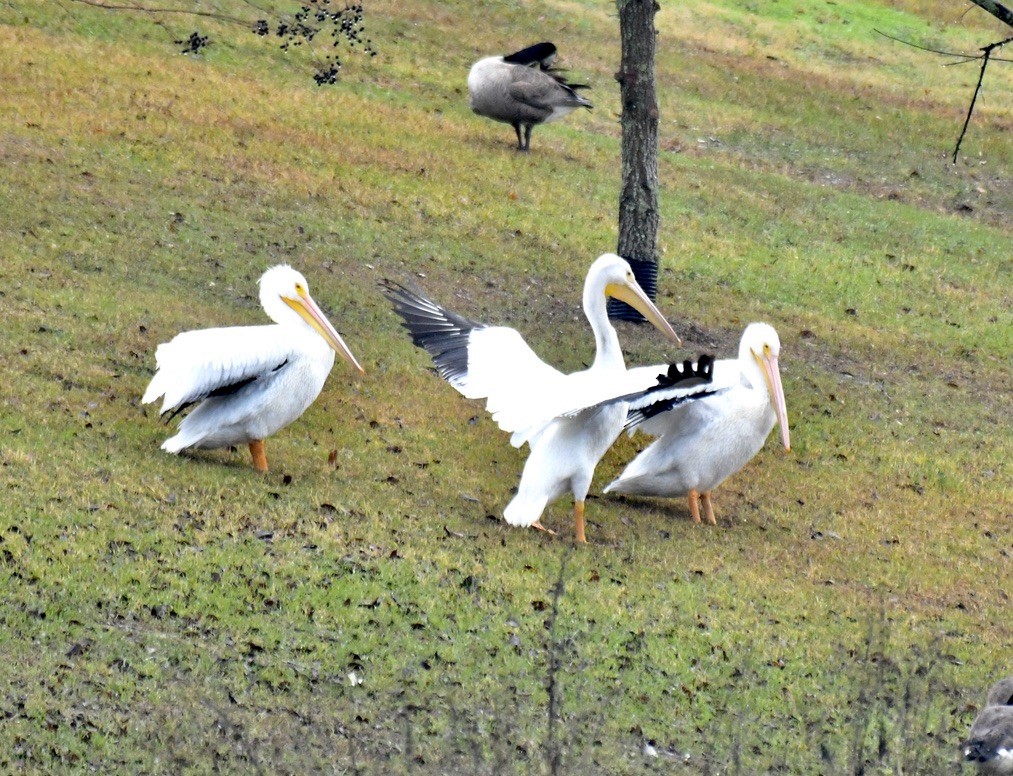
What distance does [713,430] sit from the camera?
973 centimetres

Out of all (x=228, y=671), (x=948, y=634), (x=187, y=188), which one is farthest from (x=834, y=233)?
(x=228, y=671)

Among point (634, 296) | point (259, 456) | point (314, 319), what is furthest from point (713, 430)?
point (259, 456)

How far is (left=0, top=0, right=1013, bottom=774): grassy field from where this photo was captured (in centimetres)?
657

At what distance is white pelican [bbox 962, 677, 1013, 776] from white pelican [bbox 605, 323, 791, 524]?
333 cm

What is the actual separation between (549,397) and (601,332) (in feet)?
3.26

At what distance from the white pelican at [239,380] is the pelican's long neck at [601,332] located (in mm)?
1490

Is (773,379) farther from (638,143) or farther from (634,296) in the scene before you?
(638,143)

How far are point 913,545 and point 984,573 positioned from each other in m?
0.52

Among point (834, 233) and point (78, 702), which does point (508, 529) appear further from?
point (834, 233)

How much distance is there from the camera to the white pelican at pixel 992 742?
6191 mm

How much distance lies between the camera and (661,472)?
9.81 m

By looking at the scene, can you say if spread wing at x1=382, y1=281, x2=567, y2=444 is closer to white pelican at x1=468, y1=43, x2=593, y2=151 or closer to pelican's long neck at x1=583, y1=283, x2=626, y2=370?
pelican's long neck at x1=583, y1=283, x2=626, y2=370

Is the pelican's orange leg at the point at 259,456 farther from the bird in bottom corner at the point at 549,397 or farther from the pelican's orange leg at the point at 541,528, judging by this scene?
the pelican's orange leg at the point at 541,528

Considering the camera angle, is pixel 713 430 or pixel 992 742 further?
pixel 713 430
